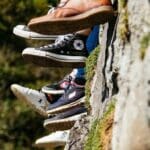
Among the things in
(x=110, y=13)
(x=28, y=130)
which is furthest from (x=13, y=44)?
(x=110, y=13)

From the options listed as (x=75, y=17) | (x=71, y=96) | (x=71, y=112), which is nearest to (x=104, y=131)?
(x=75, y=17)

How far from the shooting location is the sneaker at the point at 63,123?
18.5ft

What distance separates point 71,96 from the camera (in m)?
5.52

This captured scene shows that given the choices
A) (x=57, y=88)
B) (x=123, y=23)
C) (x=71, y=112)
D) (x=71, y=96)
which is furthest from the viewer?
(x=57, y=88)

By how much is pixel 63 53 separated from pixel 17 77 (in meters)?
9.49

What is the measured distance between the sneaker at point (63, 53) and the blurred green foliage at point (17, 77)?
8.14 metres

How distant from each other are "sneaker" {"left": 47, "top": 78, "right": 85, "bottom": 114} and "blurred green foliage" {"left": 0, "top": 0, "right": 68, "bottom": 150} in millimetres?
7968

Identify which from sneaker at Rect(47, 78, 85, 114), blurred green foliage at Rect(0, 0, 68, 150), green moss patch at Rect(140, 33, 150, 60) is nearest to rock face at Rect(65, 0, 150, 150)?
green moss patch at Rect(140, 33, 150, 60)

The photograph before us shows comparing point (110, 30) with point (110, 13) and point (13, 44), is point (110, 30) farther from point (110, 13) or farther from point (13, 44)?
point (13, 44)

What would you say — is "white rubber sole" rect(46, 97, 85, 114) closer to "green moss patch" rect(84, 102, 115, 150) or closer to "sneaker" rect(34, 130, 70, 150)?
"sneaker" rect(34, 130, 70, 150)

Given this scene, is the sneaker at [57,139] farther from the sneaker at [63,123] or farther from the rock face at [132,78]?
the rock face at [132,78]

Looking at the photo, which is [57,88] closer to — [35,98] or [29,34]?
[35,98]

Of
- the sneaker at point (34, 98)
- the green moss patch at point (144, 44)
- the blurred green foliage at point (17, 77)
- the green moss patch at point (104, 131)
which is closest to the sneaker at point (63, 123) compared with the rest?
the sneaker at point (34, 98)

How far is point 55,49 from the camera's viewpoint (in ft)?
17.7
